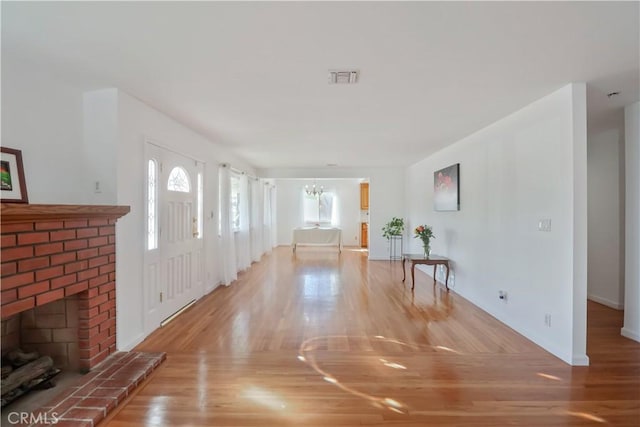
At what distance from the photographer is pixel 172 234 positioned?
11.7 ft

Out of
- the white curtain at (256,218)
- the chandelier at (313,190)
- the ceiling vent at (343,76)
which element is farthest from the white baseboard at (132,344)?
Result: the chandelier at (313,190)

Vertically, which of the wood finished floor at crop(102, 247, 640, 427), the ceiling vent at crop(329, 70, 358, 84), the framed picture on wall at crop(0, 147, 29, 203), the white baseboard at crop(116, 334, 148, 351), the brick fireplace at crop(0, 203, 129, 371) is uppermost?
the ceiling vent at crop(329, 70, 358, 84)

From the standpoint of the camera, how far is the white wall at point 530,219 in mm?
2502

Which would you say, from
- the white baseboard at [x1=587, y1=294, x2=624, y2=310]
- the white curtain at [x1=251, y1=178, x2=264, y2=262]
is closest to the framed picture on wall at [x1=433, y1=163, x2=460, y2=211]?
the white baseboard at [x1=587, y1=294, x2=624, y2=310]

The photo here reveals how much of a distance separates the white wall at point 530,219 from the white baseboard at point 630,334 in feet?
3.47

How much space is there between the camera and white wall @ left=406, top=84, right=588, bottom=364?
8.21 feet

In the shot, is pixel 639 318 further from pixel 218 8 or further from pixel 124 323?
pixel 124 323

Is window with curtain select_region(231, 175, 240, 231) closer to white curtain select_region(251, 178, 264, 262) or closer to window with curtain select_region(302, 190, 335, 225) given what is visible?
white curtain select_region(251, 178, 264, 262)

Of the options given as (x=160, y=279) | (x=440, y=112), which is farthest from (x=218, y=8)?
→ (x=160, y=279)

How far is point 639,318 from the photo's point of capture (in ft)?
9.75

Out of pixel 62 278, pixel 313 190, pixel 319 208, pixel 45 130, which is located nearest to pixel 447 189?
pixel 62 278

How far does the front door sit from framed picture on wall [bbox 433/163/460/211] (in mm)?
3866

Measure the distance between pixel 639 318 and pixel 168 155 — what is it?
17.4 feet

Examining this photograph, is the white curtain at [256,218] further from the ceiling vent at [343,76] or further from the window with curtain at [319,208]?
the ceiling vent at [343,76]
